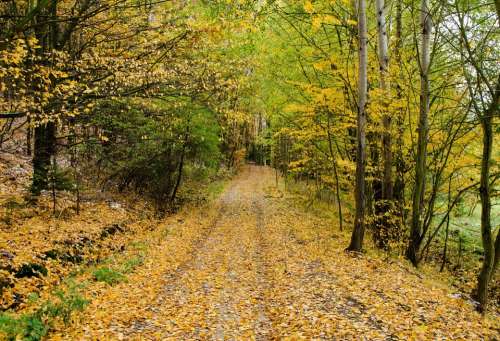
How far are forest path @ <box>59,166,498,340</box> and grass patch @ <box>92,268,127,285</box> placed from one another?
8.2 inches

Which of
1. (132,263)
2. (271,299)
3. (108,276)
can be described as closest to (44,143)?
(132,263)

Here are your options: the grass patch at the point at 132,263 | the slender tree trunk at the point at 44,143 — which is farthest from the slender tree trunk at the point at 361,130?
the slender tree trunk at the point at 44,143

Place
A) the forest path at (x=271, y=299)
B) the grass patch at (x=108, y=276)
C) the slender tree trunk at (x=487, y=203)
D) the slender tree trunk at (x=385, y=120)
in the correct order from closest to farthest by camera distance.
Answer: the forest path at (x=271, y=299), the slender tree trunk at (x=487, y=203), the grass patch at (x=108, y=276), the slender tree trunk at (x=385, y=120)

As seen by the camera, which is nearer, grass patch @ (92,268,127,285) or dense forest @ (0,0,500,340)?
dense forest @ (0,0,500,340)

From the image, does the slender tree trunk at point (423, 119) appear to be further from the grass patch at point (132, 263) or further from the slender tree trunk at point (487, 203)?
the grass patch at point (132, 263)

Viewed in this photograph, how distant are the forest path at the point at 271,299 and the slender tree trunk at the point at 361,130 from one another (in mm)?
823

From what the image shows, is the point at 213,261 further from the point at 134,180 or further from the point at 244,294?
the point at 134,180

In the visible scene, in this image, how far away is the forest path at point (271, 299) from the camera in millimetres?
6652

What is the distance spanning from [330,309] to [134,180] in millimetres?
14527

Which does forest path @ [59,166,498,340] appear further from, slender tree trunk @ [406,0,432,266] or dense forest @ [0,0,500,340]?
slender tree trunk @ [406,0,432,266]

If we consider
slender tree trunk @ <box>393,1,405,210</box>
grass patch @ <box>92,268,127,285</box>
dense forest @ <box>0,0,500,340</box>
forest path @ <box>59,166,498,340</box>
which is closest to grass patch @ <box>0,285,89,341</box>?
dense forest @ <box>0,0,500,340</box>

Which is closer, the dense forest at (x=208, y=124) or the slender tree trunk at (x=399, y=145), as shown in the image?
the dense forest at (x=208, y=124)

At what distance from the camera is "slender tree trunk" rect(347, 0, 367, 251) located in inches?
419

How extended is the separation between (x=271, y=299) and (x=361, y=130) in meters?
5.30
